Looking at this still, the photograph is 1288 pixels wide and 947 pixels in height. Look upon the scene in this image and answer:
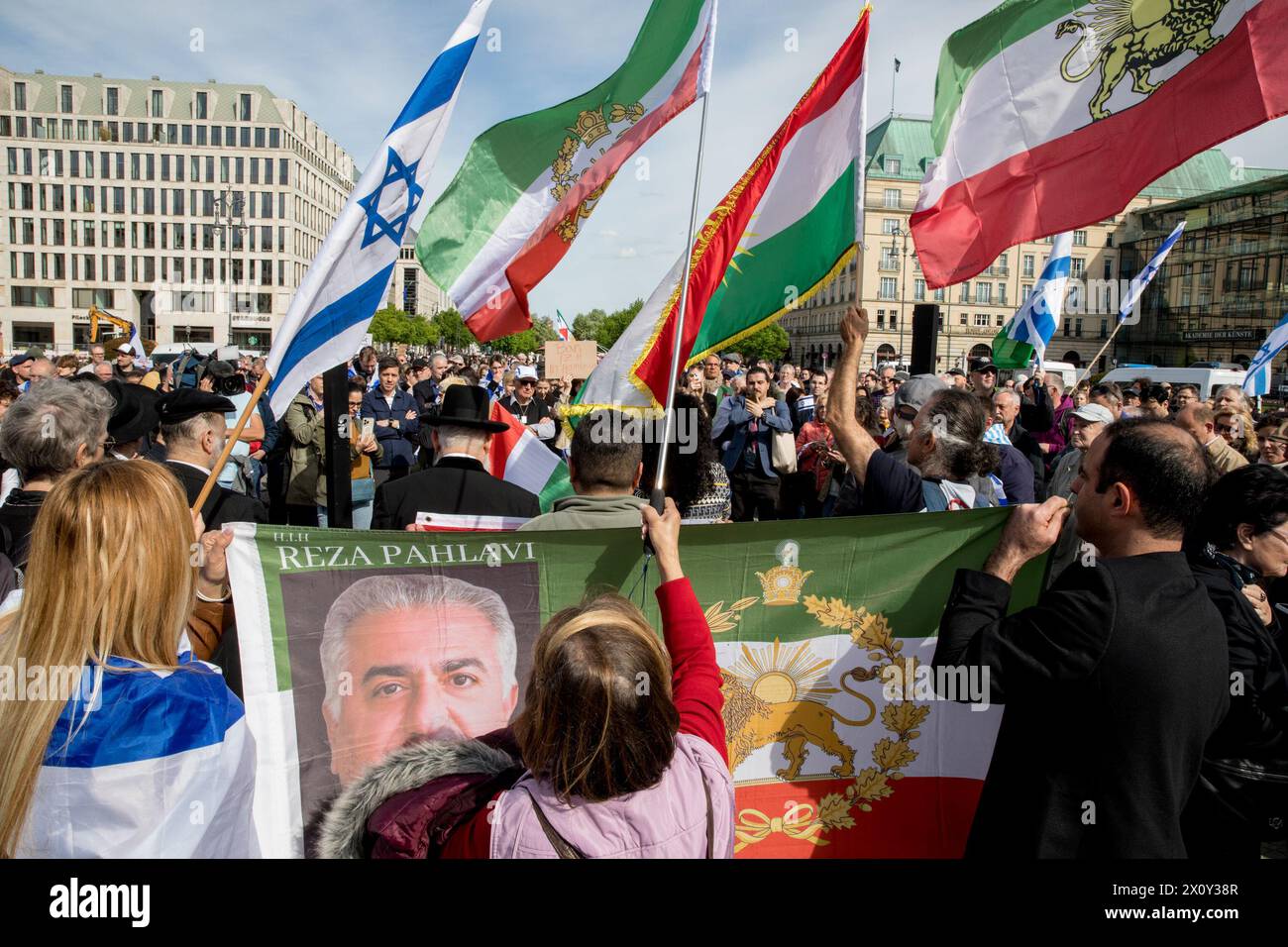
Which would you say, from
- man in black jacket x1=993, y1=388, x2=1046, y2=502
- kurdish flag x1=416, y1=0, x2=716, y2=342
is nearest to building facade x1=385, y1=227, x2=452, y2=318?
man in black jacket x1=993, y1=388, x2=1046, y2=502

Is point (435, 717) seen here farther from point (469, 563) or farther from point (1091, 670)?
point (1091, 670)

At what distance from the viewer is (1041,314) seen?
862 cm

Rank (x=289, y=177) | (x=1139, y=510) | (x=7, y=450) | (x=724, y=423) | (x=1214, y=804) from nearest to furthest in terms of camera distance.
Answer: (x=1139, y=510)
(x=1214, y=804)
(x=7, y=450)
(x=724, y=423)
(x=289, y=177)

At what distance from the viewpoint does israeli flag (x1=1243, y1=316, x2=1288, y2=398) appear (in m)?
8.51

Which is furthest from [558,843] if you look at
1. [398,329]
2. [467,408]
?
[398,329]

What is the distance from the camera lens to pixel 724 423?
8.70m

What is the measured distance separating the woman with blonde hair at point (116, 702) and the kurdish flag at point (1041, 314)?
7.74 m

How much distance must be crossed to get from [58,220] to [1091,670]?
107 metres

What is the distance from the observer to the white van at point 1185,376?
29.2 meters

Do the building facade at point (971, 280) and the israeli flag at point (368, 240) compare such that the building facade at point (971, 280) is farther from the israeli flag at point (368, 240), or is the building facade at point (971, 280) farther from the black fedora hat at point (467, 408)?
the israeli flag at point (368, 240)

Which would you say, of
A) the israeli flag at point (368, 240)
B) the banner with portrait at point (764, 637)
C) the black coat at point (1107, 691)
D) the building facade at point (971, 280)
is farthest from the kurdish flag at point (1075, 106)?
the building facade at point (971, 280)

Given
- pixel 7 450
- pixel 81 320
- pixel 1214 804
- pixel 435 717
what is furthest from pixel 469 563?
pixel 81 320

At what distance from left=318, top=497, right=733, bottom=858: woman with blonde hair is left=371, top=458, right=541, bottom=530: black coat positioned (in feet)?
8.02

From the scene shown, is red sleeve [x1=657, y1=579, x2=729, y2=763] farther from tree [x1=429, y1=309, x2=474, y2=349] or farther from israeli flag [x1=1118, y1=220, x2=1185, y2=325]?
tree [x1=429, y1=309, x2=474, y2=349]
